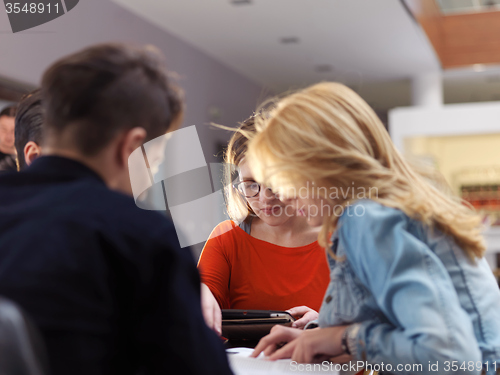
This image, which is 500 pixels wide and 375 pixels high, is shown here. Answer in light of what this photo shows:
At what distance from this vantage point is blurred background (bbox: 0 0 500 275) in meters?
3.93

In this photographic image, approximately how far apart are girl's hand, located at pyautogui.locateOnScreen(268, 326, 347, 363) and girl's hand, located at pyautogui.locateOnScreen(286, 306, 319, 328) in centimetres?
22

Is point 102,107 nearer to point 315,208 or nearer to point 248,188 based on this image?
point 315,208

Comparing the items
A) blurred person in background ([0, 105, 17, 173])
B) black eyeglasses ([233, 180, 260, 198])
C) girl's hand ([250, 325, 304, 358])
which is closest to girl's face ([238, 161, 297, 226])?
black eyeglasses ([233, 180, 260, 198])

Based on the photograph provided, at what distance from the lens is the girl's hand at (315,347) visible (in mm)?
918

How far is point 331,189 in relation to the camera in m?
0.95

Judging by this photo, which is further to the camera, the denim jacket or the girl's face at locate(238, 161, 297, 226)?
the girl's face at locate(238, 161, 297, 226)

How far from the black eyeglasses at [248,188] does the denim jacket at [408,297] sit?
2.02ft

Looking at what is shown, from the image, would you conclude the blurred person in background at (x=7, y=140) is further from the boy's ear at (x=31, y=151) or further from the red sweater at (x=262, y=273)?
the red sweater at (x=262, y=273)

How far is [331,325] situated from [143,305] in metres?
0.44

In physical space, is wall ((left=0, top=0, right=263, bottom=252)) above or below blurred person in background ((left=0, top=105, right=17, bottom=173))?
above

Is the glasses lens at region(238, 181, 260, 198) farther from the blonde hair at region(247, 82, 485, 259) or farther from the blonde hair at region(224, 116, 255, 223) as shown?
the blonde hair at region(247, 82, 485, 259)

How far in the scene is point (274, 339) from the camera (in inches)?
40.2

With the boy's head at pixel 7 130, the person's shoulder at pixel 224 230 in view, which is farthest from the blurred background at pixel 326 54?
the person's shoulder at pixel 224 230

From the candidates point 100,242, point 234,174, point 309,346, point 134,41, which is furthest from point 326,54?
point 100,242
